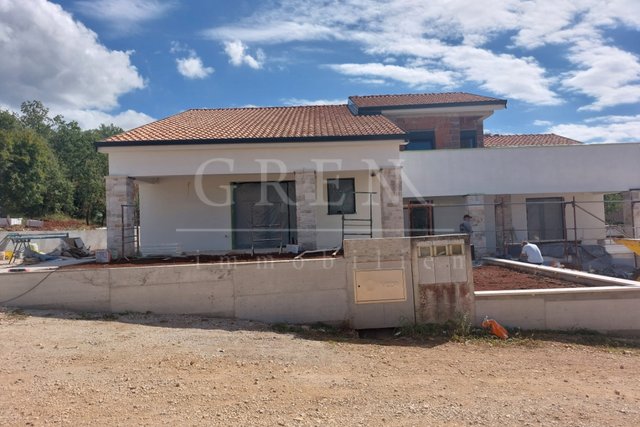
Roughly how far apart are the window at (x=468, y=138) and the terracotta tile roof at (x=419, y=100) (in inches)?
57.2

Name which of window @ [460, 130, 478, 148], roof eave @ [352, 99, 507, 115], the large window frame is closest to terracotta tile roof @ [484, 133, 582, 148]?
window @ [460, 130, 478, 148]

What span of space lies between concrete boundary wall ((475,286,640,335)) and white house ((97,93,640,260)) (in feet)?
18.2

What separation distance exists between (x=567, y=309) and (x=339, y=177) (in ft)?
29.2

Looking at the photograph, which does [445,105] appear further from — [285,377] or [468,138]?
[285,377]

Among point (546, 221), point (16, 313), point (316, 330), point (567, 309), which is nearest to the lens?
point (16, 313)

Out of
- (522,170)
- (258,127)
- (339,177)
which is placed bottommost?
(339,177)

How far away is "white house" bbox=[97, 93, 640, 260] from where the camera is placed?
1333 cm

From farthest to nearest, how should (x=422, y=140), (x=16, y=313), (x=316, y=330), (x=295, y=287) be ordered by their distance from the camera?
(x=422, y=140) → (x=295, y=287) → (x=316, y=330) → (x=16, y=313)

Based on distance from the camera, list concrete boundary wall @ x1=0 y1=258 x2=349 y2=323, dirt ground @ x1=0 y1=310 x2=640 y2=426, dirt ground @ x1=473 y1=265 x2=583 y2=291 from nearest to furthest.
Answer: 1. dirt ground @ x1=0 y1=310 x2=640 y2=426
2. concrete boundary wall @ x1=0 y1=258 x2=349 y2=323
3. dirt ground @ x1=473 y1=265 x2=583 y2=291

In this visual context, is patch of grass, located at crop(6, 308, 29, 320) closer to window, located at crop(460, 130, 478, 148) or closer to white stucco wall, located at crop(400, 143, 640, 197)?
white stucco wall, located at crop(400, 143, 640, 197)

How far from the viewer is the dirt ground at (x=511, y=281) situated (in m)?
9.33

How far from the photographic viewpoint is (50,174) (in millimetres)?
33812

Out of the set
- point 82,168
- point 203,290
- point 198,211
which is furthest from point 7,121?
point 203,290

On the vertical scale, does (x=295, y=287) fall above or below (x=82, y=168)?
below
